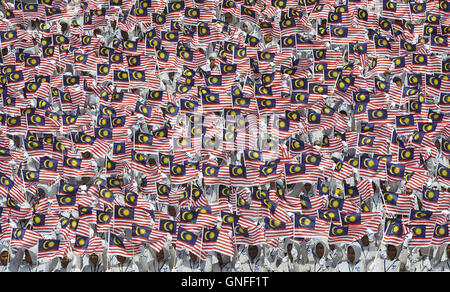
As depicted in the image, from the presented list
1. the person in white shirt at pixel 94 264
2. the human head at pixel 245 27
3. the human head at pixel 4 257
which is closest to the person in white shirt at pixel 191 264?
the person in white shirt at pixel 94 264

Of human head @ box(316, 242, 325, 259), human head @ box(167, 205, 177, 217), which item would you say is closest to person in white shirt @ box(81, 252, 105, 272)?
human head @ box(167, 205, 177, 217)

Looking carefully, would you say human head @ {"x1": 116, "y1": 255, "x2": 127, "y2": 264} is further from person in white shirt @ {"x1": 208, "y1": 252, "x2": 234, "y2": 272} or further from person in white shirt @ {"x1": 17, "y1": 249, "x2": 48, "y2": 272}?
person in white shirt @ {"x1": 208, "y1": 252, "x2": 234, "y2": 272}

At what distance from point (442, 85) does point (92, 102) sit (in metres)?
12.8

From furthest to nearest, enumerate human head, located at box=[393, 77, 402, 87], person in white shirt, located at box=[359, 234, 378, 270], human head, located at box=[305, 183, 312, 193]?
human head, located at box=[393, 77, 402, 87] → human head, located at box=[305, 183, 312, 193] → person in white shirt, located at box=[359, 234, 378, 270]

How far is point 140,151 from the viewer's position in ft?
76.5

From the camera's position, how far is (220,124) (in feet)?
78.1

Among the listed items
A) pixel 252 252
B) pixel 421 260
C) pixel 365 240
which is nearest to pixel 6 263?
pixel 252 252

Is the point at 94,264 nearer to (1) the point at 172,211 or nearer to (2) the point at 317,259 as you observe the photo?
(1) the point at 172,211

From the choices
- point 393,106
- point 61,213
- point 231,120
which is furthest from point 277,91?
point 61,213

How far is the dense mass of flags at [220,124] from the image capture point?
21188 millimetres

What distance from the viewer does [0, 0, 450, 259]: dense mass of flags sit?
21.2 metres

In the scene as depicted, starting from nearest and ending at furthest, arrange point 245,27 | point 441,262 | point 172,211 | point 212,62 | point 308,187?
point 441,262
point 172,211
point 308,187
point 212,62
point 245,27

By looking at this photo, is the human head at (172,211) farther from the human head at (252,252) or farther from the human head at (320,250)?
the human head at (320,250)

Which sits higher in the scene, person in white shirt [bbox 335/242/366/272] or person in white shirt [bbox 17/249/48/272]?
person in white shirt [bbox 335/242/366/272]
